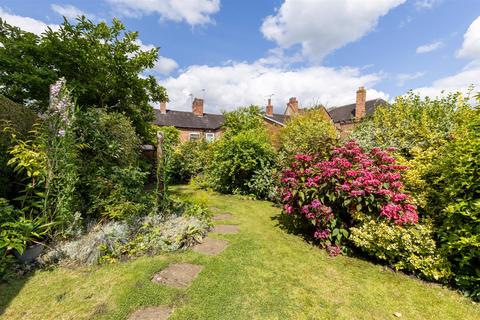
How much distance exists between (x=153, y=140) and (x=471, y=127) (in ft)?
33.3

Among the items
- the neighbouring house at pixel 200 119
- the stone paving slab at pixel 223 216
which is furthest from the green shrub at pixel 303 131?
the neighbouring house at pixel 200 119

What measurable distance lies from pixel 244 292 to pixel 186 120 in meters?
24.8

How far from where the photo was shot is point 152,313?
2340 millimetres

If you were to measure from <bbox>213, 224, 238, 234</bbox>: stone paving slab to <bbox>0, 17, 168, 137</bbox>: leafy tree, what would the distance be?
16.9 ft

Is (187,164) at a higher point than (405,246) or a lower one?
higher

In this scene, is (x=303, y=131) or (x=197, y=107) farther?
(x=197, y=107)

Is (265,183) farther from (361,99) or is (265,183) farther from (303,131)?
(361,99)

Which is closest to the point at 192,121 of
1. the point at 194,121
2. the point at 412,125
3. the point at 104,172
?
the point at 194,121

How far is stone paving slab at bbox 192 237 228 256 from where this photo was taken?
12.4 ft

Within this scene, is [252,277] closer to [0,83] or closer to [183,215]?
[183,215]

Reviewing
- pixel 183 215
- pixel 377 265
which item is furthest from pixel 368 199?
pixel 183 215

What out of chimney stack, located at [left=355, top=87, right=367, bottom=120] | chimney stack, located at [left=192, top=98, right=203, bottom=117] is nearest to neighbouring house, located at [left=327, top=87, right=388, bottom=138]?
chimney stack, located at [left=355, top=87, right=367, bottom=120]

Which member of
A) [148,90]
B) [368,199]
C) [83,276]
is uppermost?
[148,90]

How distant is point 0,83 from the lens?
6.47 meters
